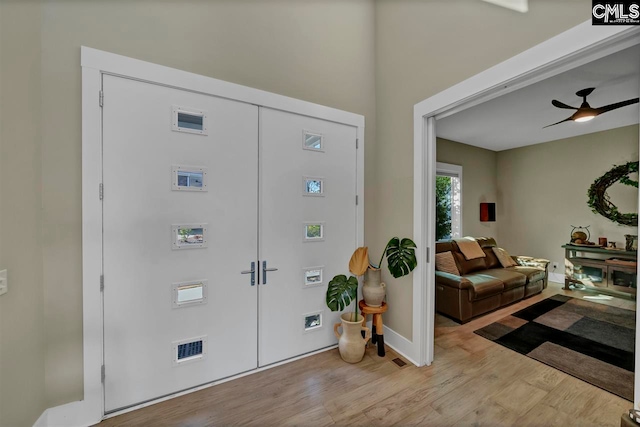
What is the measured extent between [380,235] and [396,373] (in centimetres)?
125

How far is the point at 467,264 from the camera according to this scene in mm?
3867

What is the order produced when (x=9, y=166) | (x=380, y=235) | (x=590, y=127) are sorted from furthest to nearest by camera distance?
(x=590, y=127)
(x=380, y=235)
(x=9, y=166)

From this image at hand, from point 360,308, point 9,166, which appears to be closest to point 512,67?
point 360,308

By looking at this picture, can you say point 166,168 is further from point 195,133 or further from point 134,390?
point 134,390

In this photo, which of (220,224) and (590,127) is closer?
(220,224)

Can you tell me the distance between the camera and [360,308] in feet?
7.90

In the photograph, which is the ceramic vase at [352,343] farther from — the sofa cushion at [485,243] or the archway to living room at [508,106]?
the sofa cushion at [485,243]

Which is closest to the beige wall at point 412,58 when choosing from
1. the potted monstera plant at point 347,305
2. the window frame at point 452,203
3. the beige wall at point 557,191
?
the potted monstera plant at point 347,305

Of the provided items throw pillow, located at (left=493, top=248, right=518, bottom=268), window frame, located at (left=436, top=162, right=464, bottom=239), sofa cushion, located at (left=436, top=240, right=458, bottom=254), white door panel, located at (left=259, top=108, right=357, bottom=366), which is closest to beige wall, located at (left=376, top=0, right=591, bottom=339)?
white door panel, located at (left=259, top=108, right=357, bottom=366)

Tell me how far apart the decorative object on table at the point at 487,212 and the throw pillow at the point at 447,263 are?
244 cm

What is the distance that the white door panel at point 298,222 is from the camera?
83.8 inches

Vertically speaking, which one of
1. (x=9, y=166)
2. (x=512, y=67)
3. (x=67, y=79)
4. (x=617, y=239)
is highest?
(x=512, y=67)

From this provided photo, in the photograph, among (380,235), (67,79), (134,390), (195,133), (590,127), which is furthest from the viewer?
(590,127)

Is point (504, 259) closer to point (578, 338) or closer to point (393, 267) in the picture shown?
point (578, 338)
